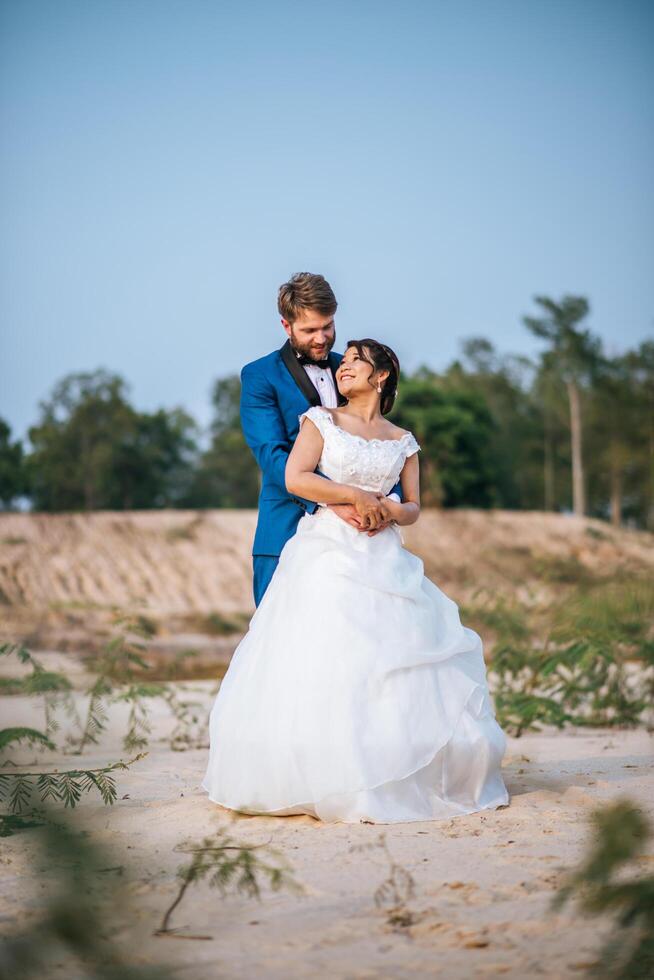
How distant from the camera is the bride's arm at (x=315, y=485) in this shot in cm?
475

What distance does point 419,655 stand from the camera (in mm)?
4594

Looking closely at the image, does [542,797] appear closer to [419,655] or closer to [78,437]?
[419,655]

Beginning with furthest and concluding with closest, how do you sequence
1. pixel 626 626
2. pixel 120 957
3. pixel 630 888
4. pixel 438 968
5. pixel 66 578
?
pixel 66 578, pixel 626 626, pixel 438 968, pixel 630 888, pixel 120 957

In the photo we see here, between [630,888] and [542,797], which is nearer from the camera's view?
[630,888]

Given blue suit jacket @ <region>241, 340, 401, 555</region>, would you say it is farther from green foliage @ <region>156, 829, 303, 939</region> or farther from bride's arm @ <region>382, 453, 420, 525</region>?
green foliage @ <region>156, 829, 303, 939</region>

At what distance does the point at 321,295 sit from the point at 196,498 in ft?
154

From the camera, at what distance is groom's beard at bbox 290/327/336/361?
17.3 feet

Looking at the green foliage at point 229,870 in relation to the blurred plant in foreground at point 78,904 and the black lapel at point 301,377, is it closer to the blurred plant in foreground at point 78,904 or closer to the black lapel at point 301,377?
the blurred plant in foreground at point 78,904

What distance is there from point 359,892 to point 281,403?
8.82 ft

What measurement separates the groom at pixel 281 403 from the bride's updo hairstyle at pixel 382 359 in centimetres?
28

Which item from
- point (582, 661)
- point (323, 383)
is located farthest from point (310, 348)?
point (582, 661)

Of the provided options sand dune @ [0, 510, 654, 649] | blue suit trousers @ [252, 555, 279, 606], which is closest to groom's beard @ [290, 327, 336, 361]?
blue suit trousers @ [252, 555, 279, 606]

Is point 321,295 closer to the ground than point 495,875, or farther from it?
farther from it

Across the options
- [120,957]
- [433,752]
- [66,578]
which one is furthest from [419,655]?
[66,578]
